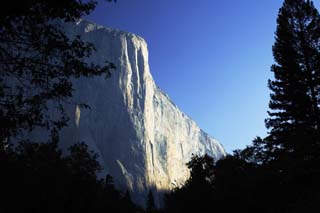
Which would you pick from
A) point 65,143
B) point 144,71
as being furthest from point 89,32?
point 65,143

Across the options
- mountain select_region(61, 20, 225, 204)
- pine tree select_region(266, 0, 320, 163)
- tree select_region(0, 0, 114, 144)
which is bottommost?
tree select_region(0, 0, 114, 144)

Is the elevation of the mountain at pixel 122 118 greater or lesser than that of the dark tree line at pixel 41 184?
greater

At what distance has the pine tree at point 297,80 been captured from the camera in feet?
66.9

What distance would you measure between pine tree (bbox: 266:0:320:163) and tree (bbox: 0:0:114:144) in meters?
15.8

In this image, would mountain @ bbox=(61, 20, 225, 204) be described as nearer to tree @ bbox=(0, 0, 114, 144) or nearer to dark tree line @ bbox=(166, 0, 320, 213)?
dark tree line @ bbox=(166, 0, 320, 213)

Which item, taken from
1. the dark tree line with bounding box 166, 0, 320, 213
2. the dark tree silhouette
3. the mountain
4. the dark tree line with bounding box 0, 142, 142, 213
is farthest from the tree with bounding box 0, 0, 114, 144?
the mountain

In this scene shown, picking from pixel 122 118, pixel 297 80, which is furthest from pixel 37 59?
pixel 122 118

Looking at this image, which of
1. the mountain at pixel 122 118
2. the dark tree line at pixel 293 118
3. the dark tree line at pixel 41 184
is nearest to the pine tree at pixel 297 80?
the dark tree line at pixel 293 118

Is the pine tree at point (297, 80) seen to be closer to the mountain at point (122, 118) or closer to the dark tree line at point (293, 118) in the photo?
the dark tree line at point (293, 118)

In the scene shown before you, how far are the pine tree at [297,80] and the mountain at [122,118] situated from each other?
133 m

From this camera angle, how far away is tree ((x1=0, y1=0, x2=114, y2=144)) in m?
8.39

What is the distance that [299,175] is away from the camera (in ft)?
65.7

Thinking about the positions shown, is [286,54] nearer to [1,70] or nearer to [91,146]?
[1,70]

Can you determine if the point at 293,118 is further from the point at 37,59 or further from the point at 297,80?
the point at 37,59
